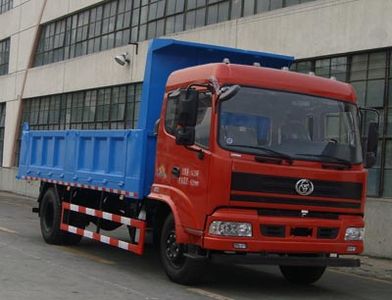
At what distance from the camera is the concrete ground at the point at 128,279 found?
8289mm

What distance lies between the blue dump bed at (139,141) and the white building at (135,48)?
5.07 meters

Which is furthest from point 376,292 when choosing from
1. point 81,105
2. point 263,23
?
point 81,105

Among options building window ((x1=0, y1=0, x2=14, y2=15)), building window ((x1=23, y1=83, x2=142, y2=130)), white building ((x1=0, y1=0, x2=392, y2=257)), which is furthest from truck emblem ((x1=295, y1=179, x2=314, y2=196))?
building window ((x1=0, y1=0, x2=14, y2=15))

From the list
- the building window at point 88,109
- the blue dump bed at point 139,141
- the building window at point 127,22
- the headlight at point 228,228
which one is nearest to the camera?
the headlight at point 228,228

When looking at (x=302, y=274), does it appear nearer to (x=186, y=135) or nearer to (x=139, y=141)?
(x=186, y=135)

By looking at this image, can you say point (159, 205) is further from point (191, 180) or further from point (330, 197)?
point (330, 197)

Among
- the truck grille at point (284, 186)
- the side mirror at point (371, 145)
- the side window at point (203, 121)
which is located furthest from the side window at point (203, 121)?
the side mirror at point (371, 145)

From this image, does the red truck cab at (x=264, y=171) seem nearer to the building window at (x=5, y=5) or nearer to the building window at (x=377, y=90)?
the building window at (x=377, y=90)

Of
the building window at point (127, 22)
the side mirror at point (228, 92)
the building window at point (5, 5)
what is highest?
the building window at point (5, 5)

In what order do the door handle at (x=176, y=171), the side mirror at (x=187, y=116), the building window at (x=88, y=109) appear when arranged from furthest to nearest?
1. the building window at (x=88, y=109)
2. the door handle at (x=176, y=171)
3. the side mirror at (x=187, y=116)

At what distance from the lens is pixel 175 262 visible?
29.8 feet

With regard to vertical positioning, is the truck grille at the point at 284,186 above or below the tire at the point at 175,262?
above

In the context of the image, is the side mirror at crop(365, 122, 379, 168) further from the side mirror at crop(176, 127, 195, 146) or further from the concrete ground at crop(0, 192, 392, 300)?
the side mirror at crop(176, 127, 195, 146)

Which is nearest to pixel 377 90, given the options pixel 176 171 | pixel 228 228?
pixel 176 171
